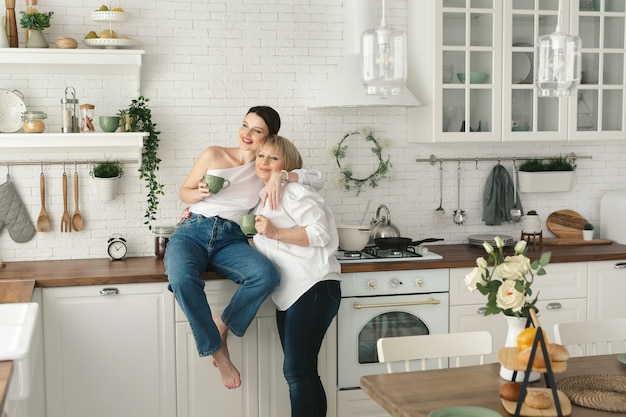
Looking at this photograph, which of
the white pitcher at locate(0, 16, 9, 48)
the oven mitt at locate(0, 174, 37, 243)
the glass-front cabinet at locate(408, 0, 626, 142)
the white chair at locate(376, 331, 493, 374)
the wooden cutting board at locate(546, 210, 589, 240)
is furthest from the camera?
the wooden cutting board at locate(546, 210, 589, 240)

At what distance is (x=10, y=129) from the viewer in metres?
4.61

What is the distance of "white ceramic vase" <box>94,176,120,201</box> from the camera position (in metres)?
4.73

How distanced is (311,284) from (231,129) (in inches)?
49.9

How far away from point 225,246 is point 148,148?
83 cm

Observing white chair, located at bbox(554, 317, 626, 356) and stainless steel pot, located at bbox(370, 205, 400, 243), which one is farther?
stainless steel pot, located at bbox(370, 205, 400, 243)

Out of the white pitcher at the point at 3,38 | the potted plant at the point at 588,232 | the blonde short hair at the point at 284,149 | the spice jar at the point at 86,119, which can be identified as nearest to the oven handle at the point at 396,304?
the blonde short hair at the point at 284,149

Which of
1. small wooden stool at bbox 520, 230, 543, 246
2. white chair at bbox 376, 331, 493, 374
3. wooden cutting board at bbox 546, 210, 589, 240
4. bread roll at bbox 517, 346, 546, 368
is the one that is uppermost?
wooden cutting board at bbox 546, 210, 589, 240

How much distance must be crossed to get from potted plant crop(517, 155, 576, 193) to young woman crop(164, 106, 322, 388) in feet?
5.67

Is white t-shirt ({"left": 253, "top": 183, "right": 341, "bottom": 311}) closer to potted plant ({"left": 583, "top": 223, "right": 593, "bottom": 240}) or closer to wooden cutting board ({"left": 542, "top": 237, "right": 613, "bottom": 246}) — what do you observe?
wooden cutting board ({"left": 542, "top": 237, "right": 613, "bottom": 246})

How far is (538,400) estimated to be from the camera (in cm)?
248

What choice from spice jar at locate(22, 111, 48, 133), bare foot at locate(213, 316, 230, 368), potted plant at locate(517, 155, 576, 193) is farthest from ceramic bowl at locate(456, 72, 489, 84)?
spice jar at locate(22, 111, 48, 133)

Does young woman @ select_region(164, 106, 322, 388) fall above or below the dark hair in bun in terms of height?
below

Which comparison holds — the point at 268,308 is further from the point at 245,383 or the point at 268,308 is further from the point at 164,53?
the point at 164,53

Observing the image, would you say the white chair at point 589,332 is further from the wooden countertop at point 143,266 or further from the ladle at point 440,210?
the ladle at point 440,210
